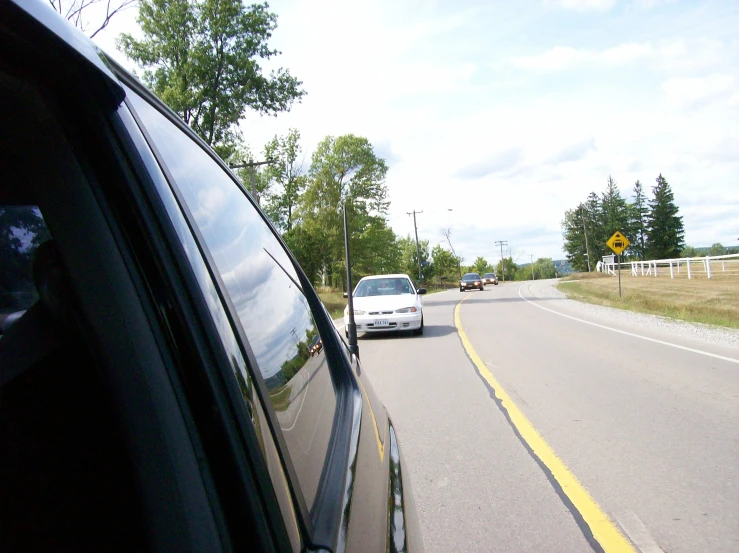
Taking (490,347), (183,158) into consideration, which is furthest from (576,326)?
(183,158)

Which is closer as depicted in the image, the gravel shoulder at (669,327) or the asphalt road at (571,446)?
the asphalt road at (571,446)

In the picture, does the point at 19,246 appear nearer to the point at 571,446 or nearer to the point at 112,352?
the point at 112,352

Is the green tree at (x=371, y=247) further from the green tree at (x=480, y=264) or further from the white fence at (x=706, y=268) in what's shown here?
the green tree at (x=480, y=264)

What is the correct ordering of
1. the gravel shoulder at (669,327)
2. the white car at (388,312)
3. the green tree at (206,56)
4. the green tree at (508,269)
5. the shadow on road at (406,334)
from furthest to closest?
→ the green tree at (508,269) → the green tree at (206,56) → the shadow on road at (406,334) → the white car at (388,312) → the gravel shoulder at (669,327)

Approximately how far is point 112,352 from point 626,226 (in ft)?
373

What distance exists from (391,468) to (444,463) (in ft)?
8.71

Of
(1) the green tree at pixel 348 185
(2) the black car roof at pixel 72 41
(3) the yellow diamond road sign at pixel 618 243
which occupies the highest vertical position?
(1) the green tree at pixel 348 185

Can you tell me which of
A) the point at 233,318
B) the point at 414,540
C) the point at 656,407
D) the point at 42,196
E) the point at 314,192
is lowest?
the point at 656,407

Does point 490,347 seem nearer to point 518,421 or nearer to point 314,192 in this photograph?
point 518,421

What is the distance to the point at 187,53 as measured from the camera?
23.7 metres

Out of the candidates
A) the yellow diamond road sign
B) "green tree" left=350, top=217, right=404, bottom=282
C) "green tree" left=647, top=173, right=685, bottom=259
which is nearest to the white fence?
the yellow diamond road sign

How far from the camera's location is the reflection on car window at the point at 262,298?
123 cm

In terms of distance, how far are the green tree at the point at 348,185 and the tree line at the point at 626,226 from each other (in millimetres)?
51158

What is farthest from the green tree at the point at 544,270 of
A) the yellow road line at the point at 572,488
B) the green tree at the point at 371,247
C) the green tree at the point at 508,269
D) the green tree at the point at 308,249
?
the yellow road line at the point at 572,488
